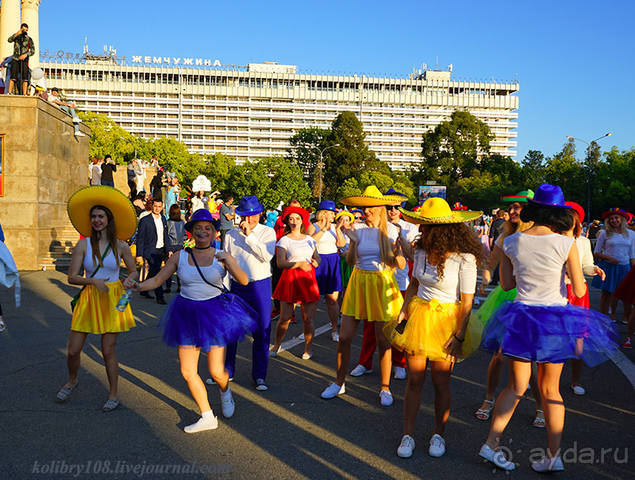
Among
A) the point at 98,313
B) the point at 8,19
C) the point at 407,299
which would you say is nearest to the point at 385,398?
the point at 407,299

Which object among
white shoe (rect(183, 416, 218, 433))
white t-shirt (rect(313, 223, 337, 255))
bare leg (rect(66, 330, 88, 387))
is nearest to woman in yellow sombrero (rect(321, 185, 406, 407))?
white shoe (rect(183, 416, 218, 433))

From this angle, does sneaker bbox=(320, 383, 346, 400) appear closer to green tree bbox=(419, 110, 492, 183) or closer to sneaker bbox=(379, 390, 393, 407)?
sneaker bbox=(379, 390, 393, 407)

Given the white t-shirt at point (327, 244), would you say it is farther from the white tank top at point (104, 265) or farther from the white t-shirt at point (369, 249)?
the white tank top at point (104, 265)

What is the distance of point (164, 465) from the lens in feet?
12.8

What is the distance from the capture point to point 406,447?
4047 millimetres

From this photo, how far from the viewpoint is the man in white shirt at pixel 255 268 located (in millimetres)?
5723

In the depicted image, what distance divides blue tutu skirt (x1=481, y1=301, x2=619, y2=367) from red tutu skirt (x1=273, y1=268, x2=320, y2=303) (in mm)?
3301

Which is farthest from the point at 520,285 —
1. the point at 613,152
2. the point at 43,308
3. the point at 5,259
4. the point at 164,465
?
the point at 613,152

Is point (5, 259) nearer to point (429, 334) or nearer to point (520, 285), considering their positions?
point (429, 334)

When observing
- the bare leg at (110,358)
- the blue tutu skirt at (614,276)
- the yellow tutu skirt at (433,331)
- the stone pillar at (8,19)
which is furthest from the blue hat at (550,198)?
the stone pillar at (8,19)

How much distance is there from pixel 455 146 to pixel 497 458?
237 feet

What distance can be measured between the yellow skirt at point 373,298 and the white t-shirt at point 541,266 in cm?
162

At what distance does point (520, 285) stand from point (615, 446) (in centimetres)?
157

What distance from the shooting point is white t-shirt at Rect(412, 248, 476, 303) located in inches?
158
